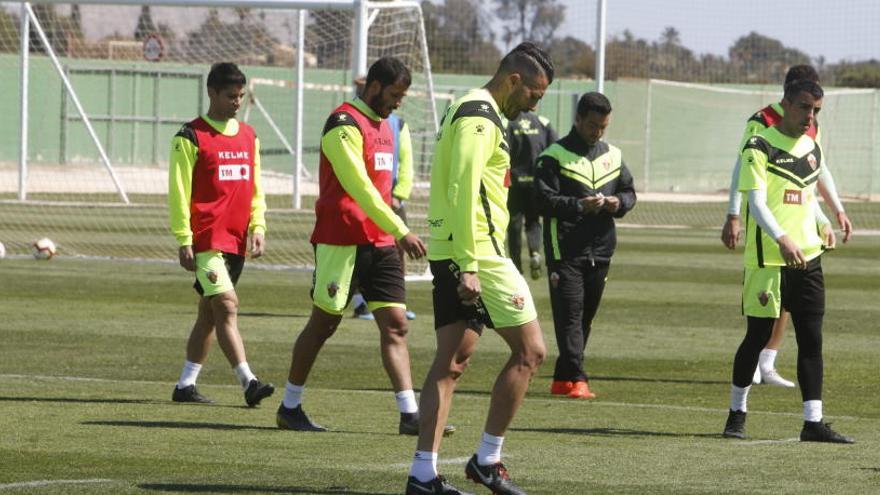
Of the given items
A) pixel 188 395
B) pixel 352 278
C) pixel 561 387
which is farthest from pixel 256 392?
pixel 561 387

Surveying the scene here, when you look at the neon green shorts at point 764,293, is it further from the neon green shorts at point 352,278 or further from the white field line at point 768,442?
the neon green shorts at point 352,278

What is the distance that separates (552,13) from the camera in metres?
38.6

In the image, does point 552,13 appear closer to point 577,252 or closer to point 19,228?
point 19,228

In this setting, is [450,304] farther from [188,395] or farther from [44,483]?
[188,395]

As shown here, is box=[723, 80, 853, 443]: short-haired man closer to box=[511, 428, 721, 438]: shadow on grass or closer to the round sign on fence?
box=[511, 428, 721, 438]: shadow on grass

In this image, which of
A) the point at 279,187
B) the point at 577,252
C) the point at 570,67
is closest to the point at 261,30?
the point at 279,187

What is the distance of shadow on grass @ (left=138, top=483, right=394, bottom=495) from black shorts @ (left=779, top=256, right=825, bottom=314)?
3.26m

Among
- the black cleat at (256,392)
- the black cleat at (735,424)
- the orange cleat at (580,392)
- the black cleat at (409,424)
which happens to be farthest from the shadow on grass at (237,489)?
the orange cleat at (580,392)

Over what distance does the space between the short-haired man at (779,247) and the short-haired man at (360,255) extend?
6.27 ft

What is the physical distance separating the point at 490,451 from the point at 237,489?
110 cm

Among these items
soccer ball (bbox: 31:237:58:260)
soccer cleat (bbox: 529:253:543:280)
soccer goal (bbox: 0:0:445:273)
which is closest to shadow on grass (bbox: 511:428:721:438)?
soccer cleat (bbox: 529:253:543:280)

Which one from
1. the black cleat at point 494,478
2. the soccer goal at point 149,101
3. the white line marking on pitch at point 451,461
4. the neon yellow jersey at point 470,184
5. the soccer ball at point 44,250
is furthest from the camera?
the soccer goal at point 149,101

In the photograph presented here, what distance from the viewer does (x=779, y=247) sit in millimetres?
9875

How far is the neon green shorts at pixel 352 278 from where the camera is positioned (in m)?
9.79
